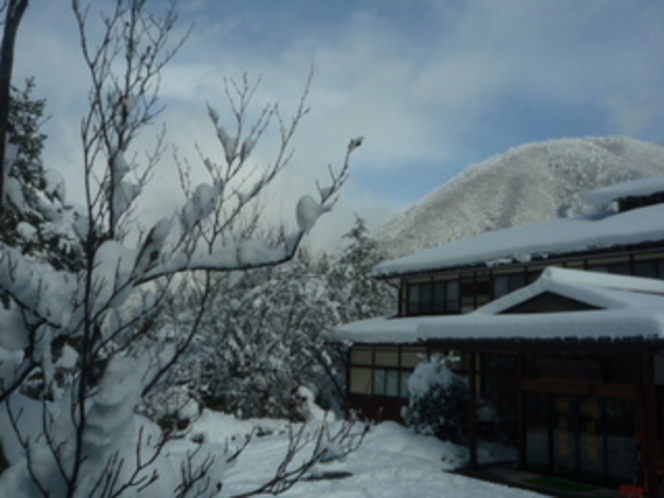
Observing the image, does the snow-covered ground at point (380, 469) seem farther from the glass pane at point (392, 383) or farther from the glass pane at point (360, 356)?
the glass pane at point (360, 356)

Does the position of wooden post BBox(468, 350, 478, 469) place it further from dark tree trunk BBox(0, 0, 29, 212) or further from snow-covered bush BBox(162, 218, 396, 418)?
dark tree trunk BBox(0, 0, 29, 212)

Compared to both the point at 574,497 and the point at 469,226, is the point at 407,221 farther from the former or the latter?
the point at 574,497

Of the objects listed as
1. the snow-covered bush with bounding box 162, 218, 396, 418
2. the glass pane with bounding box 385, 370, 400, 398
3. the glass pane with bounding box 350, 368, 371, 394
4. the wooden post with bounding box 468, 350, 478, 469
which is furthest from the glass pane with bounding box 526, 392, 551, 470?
the glass pane with bounding box 350, 368, 371, 394

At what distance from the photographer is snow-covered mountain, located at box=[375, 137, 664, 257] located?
136 m

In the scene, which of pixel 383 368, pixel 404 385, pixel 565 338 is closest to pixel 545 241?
pixel 404 385

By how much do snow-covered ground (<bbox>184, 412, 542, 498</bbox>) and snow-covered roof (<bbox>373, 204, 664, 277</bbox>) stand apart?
6.19m

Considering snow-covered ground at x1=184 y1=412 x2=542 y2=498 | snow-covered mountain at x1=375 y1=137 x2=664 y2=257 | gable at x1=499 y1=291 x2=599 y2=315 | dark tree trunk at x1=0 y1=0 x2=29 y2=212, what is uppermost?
snow-covered mountain at x1=375 y1=137 x2=664 y2=257

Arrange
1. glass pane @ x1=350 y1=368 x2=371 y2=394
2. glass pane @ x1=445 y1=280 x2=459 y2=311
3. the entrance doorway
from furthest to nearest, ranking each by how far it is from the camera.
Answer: glass pane @ x1=350 y1=368 x2=371 y2=394 < glass pane @ x1=445 y1=280 x2=459 y2=311 < the entrance doorway

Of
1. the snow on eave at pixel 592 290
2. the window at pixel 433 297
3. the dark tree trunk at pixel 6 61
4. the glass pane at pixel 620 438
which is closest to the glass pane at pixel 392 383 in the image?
the window at pixel 433 297

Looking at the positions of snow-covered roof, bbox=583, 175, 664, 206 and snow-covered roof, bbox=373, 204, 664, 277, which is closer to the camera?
snow-covered roof, bbox=373, 204, 664, 277

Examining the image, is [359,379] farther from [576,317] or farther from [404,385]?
[576,317]

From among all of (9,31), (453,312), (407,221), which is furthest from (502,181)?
(9,31)

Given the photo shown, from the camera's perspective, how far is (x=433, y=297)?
2261cm

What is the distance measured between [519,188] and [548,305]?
155 m
